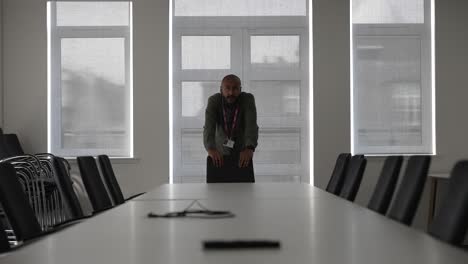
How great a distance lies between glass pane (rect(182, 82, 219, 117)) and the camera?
24.1 ft

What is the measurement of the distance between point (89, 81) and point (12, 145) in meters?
1.22

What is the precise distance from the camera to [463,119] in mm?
7395

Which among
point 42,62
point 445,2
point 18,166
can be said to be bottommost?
point 18,166

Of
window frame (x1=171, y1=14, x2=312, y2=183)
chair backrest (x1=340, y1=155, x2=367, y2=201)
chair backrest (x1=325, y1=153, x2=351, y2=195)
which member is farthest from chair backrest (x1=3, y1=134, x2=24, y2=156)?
chair backrest (x1=340, y1=155, x2=367, y2=201)

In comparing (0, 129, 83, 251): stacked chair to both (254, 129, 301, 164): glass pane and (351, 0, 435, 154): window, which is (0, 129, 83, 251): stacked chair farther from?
(351, 0, 435, 154): window

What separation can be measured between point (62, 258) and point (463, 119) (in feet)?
22.7

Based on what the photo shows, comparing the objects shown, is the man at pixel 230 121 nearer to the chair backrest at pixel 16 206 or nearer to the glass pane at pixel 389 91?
the glass pane at pixel 389 91

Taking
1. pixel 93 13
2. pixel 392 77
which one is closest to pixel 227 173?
pixel 392 77

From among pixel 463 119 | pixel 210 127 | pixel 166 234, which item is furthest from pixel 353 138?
pixel 166 234

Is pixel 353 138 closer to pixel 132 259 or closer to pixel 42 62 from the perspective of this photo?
pixel 42 62

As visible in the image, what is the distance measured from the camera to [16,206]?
227 cm

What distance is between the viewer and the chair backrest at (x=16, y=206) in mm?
2213

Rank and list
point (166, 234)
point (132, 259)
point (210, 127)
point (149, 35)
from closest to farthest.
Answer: point (132, 259), point (166, 234), point (210, 127), point (149, 35)

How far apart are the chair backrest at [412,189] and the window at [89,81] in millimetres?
5292
